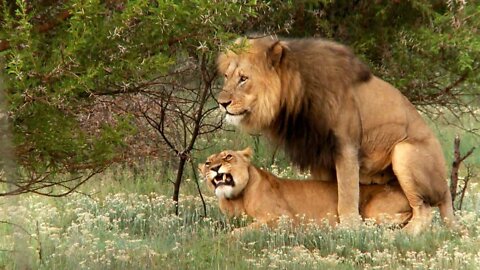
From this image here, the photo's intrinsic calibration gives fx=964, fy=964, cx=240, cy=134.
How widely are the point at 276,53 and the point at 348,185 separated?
1128mm

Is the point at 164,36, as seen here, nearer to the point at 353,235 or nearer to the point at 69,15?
the point at 69,15

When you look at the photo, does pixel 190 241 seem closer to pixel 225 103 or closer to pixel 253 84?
pixel 225 103

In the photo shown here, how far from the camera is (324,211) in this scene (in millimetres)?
7516

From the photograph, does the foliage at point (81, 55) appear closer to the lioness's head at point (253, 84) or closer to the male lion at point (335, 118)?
the lioness's head at point (253, 84)

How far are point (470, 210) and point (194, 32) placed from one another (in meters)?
4.82

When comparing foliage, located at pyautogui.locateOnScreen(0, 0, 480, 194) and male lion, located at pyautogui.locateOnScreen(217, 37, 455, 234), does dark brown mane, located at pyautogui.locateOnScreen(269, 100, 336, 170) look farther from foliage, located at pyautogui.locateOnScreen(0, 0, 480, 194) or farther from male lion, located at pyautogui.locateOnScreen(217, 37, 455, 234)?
foliage, located at pyautogui.locateOnScreen(0, 0, 480, 194)

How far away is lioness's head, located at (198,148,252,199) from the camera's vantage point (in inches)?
288

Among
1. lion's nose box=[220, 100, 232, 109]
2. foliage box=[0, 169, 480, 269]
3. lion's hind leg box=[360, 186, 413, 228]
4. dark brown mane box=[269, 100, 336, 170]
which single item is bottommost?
foliage box=[0, 169, 480, 269]

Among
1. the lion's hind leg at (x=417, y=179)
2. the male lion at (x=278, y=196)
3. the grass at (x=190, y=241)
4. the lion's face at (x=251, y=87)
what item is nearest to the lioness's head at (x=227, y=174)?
the male lion at (x=278, y=196)

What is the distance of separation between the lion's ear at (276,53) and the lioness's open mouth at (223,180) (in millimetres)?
916

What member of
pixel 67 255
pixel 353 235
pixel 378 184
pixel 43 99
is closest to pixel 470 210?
pixel 378 184

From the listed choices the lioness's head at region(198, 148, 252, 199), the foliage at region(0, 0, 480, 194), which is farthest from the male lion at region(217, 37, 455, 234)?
the foliage at region(0, 0, 480, 194)

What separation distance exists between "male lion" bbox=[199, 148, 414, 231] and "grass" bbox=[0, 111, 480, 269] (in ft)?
0.60

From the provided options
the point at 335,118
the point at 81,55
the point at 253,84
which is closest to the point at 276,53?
the point at 253,84
